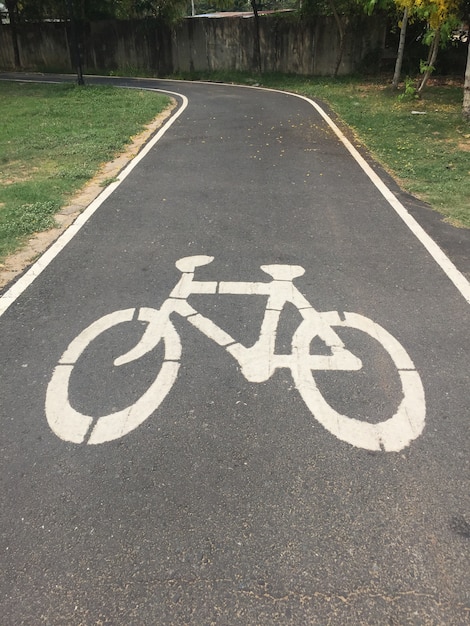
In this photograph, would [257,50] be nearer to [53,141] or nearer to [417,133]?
[417,133]

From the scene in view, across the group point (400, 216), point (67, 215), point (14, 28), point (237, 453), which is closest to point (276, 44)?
point (14, 28)

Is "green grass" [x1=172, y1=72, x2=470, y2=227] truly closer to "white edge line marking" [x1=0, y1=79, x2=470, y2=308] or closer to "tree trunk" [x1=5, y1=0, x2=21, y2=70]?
"white edge line marking" [x1=0, y1=79, x2=470, y2=308]

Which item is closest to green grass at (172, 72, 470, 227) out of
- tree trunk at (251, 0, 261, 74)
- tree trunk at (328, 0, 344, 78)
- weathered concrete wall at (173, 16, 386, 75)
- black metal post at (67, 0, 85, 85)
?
tree trunk at (328, 0, 344, 78)

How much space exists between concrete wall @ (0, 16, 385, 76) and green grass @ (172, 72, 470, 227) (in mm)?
4175

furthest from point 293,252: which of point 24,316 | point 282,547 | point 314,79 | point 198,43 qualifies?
point 198,43

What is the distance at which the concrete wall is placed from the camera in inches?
1036

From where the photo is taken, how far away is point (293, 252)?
5.68 meters

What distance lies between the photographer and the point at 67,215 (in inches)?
277

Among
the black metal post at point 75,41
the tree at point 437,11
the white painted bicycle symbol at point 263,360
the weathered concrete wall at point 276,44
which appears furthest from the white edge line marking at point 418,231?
the weathered concrete wall at point 276,44

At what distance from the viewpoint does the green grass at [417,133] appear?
7.99 m

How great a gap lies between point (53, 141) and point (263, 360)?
968 cm

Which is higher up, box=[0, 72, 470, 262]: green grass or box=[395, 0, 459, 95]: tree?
box=[395, 0, 459, 95]: tree

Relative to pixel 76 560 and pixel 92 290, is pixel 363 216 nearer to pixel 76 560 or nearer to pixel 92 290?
pixel 92 290

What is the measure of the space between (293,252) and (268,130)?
7.94 m
